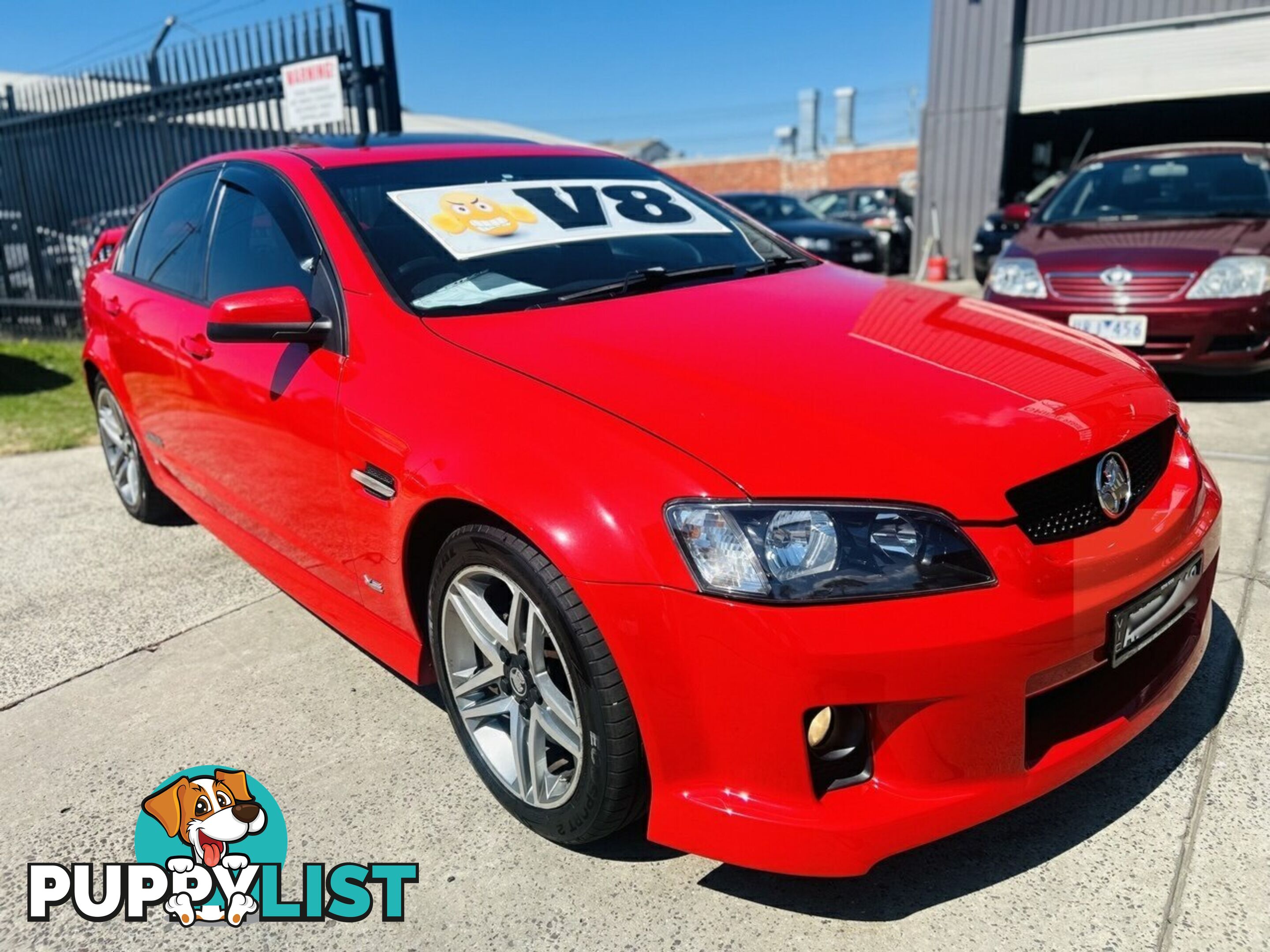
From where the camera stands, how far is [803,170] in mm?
40500

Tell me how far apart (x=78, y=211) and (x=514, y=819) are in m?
9.61

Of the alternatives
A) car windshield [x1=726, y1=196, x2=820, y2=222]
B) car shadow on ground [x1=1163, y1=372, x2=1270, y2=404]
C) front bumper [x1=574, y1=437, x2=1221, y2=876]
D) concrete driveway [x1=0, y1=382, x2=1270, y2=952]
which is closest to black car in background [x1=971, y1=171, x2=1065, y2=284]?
car shadow on ground [x1=1163, y1=372, x2=1270, y2=404]

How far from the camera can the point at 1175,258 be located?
5.09 m

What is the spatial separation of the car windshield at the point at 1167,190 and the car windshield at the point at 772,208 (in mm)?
7132

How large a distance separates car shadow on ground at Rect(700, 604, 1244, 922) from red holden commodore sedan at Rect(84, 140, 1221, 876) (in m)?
0.25

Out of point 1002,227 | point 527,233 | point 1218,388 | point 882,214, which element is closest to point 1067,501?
point 527,233

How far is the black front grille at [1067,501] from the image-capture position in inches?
68.9

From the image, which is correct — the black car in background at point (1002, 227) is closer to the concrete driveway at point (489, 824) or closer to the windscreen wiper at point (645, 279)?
the windscreen wiper at point (645, 279)

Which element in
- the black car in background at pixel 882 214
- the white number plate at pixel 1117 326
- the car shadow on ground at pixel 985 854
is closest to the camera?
the car shadow on ground at pixel 985 854

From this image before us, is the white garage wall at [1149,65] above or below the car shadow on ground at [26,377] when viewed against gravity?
above

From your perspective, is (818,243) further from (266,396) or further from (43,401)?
(266,396)

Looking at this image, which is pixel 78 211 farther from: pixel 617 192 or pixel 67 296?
pixel 617 192

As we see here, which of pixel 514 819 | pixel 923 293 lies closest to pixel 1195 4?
pixel 923 293

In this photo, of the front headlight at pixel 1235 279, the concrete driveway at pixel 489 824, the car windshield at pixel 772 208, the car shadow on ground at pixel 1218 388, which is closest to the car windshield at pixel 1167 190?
the front headlight at pixel 1235 279
